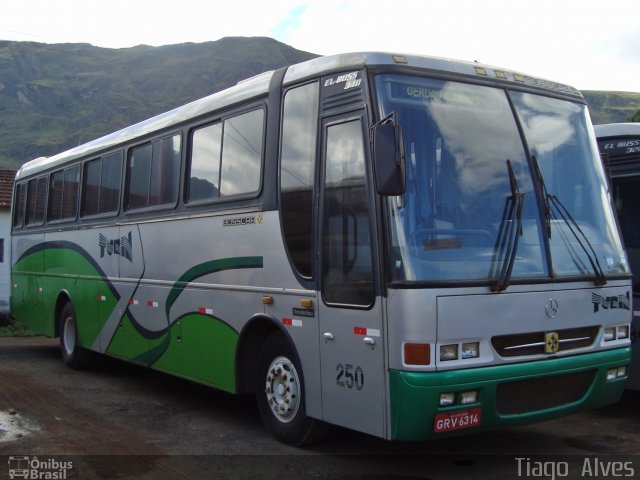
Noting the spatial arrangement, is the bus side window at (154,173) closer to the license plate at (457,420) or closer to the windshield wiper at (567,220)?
the windshield wiper at (567,220)

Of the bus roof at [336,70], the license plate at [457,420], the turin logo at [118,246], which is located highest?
the bus roof at [336,70]

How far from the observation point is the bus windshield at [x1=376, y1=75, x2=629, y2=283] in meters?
5.42

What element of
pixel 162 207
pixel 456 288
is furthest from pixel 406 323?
pixel 162 207

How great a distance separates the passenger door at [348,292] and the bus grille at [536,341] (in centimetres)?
93

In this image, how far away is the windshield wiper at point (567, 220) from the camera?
600 centimetres

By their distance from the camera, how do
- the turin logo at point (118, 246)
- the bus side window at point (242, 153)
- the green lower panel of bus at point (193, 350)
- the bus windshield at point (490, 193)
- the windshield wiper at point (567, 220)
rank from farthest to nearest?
the turin logo at point (118, 246), the green lower panel of bus at point (193, 350), the bus side window at point (242, 153), the windshield wiper at point (567, 220), the bus windshield at point (490, 193)

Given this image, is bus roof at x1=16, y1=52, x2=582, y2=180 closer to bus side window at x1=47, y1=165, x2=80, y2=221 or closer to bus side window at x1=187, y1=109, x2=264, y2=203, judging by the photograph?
bus side window at x1=187, y1=109, x2=264, y2=203

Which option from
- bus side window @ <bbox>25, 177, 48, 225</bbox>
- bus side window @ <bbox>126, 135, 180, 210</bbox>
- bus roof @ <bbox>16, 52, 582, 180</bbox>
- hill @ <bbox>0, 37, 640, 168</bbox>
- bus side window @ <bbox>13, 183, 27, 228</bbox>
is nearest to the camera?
bus roof @ <bbox>16, 52, 582, 180</bbox>

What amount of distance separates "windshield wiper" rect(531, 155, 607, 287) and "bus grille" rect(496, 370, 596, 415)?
82 centimetres

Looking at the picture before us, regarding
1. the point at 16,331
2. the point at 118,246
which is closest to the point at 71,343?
the point at 118,246

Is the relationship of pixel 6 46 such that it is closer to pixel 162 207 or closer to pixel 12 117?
pixel 12 117

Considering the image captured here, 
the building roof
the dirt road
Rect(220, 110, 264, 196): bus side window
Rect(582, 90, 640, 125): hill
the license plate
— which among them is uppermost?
Rect(582, 90, 640, 125): hill

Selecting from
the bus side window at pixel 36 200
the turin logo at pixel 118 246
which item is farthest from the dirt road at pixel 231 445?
the bus side window at pixel 36 200

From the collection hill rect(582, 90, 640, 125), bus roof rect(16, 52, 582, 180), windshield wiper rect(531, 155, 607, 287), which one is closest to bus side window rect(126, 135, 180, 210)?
bus roof rect(16, 52, 582, 180)
